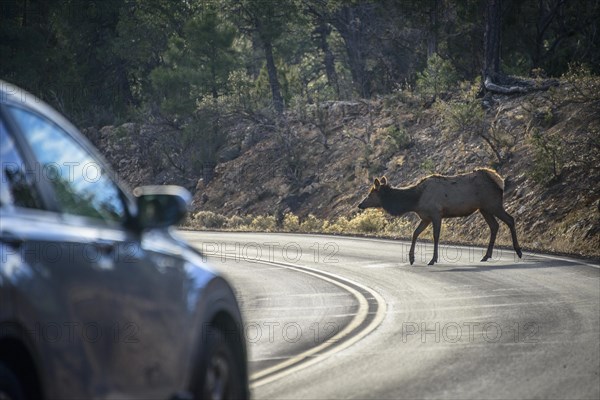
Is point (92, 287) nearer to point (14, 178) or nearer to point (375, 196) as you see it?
point (14, 178)

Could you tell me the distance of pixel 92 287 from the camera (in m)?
4.79

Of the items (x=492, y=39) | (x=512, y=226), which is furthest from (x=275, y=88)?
(x=512, y=226)

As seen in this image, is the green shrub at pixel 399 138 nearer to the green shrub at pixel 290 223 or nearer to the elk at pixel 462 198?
the green shrub at pixel 290 223

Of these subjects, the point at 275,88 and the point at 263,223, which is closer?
the point at 263,223

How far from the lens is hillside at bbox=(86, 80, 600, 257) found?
101 feet

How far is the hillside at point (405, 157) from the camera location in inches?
1211

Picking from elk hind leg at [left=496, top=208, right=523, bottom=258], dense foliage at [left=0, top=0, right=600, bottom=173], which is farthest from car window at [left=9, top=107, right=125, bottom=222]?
dense foliage at [left=0, top=0, right=600, bottom=173]

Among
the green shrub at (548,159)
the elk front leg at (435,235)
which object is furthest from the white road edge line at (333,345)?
the green shrub at (548,159)

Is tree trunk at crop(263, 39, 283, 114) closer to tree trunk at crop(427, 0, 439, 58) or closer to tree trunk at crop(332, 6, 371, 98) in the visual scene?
tree trunk at crop(332, 6, 371, 98)

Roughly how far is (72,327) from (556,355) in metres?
7.18

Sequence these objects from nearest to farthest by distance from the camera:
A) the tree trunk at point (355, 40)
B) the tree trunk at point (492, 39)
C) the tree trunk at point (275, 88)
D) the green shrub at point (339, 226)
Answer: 1. the green shrub at point (339, 226)
2. the tree trunk at point (492, 39)
3. the tree trunk at point (275, 88)
4. the tree trunk at point (355, 40)

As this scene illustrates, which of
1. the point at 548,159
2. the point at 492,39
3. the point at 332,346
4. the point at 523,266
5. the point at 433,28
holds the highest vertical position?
the point at 433,28

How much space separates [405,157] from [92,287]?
37.5 m

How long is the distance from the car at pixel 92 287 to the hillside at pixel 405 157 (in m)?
19.3
